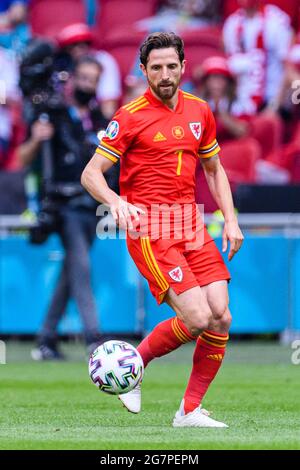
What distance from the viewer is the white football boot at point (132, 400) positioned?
7672 millimetres

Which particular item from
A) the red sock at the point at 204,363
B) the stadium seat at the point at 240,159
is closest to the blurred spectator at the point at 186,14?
the stadium seat at the point at 240,159

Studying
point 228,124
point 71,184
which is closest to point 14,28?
point 228,124

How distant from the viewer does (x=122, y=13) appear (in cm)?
1803

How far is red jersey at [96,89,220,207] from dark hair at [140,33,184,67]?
10.1 inches

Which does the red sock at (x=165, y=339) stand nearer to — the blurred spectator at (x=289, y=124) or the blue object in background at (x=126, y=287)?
the blue object in background at (x=126, y=287)

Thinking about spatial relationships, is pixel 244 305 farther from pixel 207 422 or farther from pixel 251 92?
pixel 207 422

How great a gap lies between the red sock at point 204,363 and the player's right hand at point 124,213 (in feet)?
3.12

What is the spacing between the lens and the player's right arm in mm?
7082

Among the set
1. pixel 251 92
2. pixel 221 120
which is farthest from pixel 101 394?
pixel 251 92

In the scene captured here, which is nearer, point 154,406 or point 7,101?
point 154,406

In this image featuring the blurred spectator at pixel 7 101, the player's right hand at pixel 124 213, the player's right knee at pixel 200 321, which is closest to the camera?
the player's right hand at pixel 124 213

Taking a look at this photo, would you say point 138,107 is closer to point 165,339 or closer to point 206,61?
point 165,339

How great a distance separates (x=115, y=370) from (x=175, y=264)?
733mm

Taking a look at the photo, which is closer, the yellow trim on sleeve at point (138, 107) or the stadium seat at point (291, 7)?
the yellow trim on sleeve at point (138, 107)
